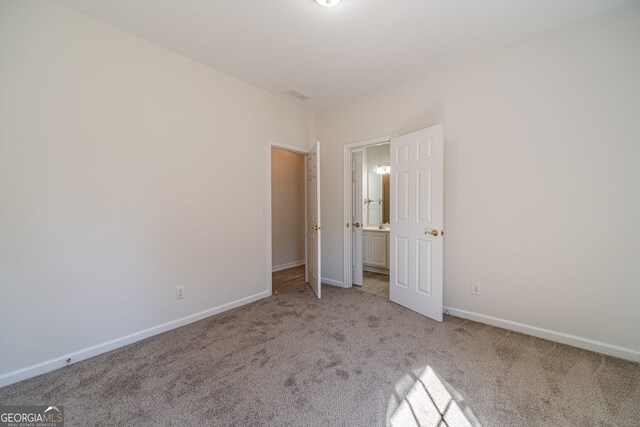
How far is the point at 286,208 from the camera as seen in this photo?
5363 mm

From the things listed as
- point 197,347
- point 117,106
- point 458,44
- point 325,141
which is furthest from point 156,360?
point 458,44

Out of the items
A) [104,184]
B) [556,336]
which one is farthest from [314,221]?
[556,336]

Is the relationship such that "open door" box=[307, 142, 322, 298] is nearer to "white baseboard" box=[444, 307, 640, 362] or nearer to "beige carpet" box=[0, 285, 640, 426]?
"beige carpet" box=[0, 285, 640, 426]

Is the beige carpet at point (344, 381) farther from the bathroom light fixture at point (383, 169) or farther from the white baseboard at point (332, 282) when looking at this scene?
the bathroom light fixture at point (383, 169)

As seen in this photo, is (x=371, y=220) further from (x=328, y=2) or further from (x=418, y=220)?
(x=328, y=2)

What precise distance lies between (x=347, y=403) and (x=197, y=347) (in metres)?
1.43

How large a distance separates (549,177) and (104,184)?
397 centimetres

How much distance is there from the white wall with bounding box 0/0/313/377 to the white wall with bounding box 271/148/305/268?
1.93 metres

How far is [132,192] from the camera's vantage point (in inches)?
92.0

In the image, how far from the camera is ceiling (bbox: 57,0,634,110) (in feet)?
6.61

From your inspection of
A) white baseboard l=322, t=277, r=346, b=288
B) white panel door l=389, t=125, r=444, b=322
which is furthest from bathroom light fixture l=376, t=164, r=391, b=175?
white baseboard l=322, t=277, r=346, b=288

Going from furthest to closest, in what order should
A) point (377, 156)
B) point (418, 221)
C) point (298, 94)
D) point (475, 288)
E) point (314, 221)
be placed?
1. point (377, 156)
2. point (314, 221)
3. point (298, 94)
4. point (418, 221)
5. point (475, 288)

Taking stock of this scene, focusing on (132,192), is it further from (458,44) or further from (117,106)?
(458,44)

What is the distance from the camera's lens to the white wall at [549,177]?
6.68ft
